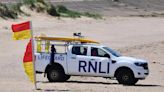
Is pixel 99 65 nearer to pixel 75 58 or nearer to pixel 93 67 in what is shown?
pixel 93 67

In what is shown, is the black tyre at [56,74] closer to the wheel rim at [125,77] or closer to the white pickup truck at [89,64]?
the white pickup truck at [89,64]

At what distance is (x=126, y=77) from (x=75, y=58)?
202cm

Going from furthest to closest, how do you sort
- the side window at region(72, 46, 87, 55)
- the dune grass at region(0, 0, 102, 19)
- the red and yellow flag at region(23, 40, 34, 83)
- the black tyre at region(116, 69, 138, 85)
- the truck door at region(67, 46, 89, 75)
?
the dune grass at region(0, 0, 102, 19)
the side window at region(72, 46, 87, 55)
the truck door at region(67, 46, 89, 75)
the black tyre at region(116, 69, 138, 85)
the red and yellow flag at region(23, 40, 34, 83)

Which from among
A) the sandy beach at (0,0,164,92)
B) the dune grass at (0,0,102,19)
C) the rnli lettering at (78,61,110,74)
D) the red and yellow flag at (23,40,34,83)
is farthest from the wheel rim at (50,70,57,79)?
the dune grass at (0,0,102,19)

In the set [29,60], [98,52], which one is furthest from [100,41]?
[29,60]

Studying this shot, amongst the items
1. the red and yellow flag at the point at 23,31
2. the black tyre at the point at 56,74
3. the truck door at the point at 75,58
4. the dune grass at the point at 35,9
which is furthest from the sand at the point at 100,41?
the red and yellow flag at the point at 23,31

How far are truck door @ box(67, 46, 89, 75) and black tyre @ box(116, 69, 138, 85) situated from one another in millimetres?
1393

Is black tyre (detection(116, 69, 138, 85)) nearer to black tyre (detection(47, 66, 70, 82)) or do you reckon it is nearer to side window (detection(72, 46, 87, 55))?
side window (detection(72, 46, 87, 55))

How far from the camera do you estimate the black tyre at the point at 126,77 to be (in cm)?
2908

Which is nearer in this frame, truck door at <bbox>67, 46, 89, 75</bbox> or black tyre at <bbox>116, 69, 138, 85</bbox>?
black tyre at <bbox>116, 69, 138, 85</bbox>

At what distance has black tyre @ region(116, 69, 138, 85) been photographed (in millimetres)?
29078

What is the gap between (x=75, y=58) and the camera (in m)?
29.5

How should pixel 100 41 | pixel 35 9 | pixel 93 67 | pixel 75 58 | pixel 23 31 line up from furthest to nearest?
1. pixel 35 9
2. pixel 100 41
3. pixel 75 58
4. pixel 93 67
5. pixel 23 31

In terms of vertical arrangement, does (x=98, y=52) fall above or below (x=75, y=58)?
above
